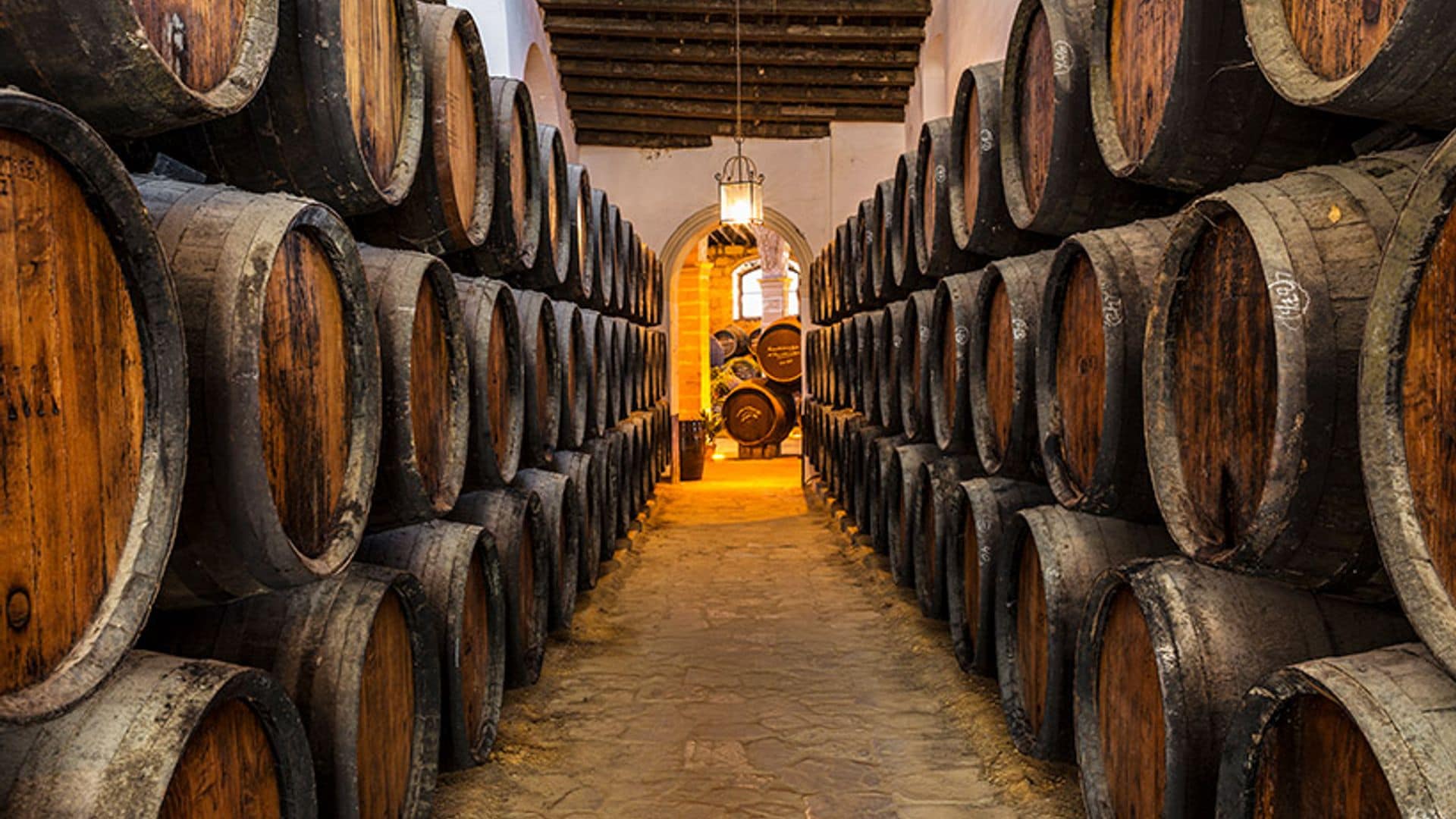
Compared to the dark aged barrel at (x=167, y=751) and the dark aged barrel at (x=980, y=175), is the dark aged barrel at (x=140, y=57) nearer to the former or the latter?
the dark aged barrel at (x=167, y=751)

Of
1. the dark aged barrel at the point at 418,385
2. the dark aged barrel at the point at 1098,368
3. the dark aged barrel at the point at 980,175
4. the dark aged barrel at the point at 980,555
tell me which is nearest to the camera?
the dark aged barrel at the point at 1098,368

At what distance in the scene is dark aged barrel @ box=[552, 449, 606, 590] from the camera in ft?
17.0

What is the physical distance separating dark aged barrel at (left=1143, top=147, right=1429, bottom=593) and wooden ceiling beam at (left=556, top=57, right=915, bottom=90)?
Result: 389 inches

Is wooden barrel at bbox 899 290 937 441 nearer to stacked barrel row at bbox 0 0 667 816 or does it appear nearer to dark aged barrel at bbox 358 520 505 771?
stacked barrel row at bbox 0 0 667 816

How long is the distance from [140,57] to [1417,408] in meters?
Result: 1.75

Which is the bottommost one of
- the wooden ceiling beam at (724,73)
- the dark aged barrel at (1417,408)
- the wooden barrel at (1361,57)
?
the dark aged barrel at (1417,408)

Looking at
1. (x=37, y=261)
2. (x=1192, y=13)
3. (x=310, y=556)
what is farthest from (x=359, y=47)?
(x=1192, y=13)

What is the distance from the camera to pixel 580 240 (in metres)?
5.99

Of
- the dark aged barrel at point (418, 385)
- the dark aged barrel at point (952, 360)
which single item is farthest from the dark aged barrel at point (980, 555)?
the dark aged barrel at point (418, 385)

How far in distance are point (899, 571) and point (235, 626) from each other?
13.3 feet

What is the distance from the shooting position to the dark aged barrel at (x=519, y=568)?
3.62m

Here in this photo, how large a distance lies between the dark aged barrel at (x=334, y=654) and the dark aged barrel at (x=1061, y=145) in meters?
2.13

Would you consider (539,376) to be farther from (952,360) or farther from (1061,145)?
(1061,145)

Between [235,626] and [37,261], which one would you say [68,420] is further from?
[235,626]
